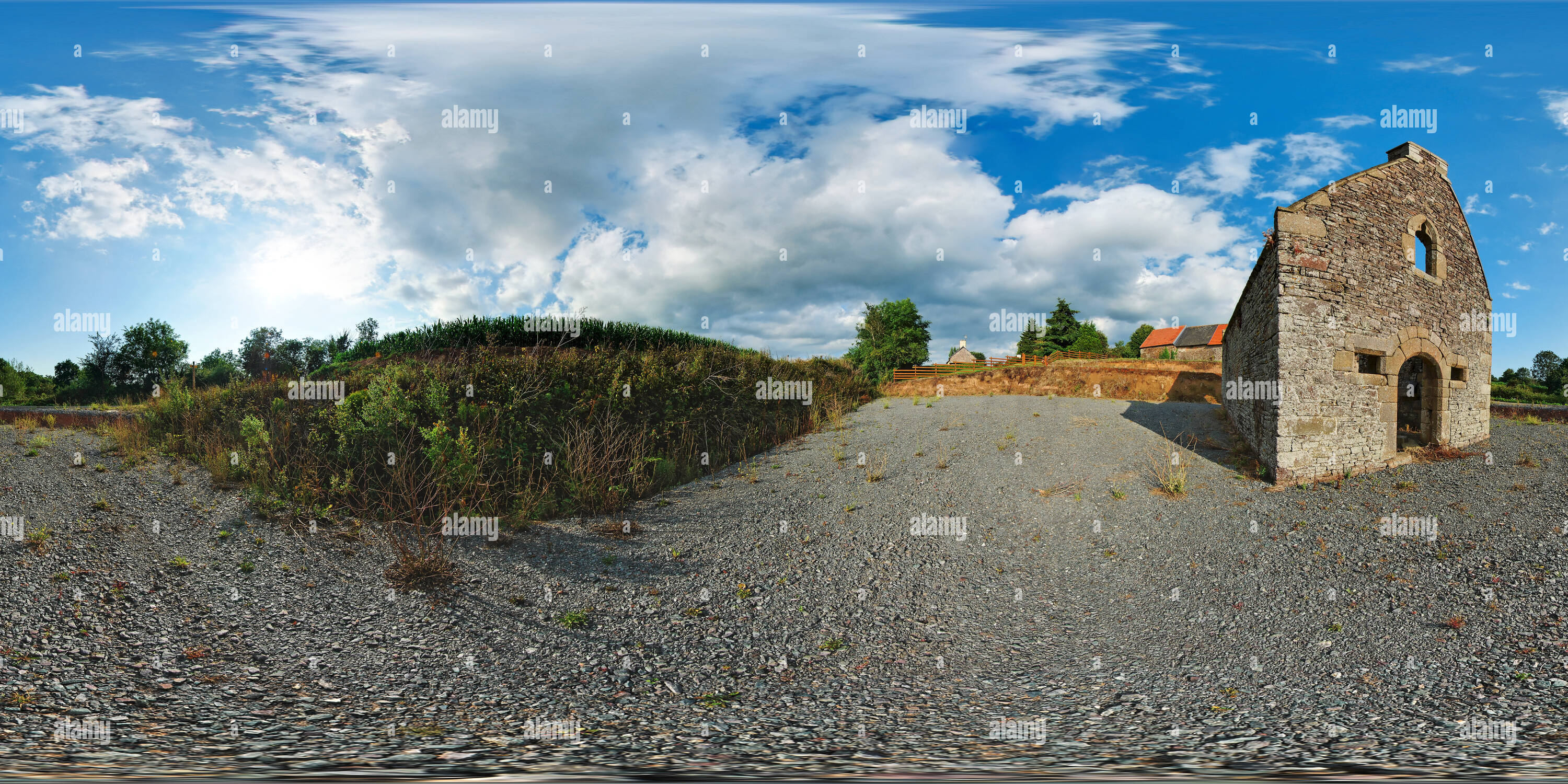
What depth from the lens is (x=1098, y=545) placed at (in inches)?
345

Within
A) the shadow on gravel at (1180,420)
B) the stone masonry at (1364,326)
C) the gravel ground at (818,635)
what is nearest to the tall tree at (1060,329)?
the shadow on gravel at (1180,420)

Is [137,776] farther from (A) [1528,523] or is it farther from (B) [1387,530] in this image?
(A) [1528,523]

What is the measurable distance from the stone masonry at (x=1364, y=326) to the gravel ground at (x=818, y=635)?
1179 mm

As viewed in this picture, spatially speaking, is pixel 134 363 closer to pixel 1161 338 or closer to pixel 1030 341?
pixel 1030 341

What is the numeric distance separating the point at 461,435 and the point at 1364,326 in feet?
51.8

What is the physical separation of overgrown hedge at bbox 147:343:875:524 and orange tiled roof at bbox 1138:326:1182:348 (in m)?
63.5

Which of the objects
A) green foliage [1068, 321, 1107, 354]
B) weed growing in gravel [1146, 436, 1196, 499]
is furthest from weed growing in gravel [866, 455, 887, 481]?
green foliage [1068, 321, 1107, 354]

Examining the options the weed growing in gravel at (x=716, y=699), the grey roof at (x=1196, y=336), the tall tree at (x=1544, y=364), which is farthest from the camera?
the grey roof at (x=1196, y=336)

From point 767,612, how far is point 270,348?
21.9m

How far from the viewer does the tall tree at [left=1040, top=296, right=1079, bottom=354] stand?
4469 centimetres

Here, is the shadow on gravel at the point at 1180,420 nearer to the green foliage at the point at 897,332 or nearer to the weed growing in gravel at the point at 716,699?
the weed growing in gravel at the point at 716,699

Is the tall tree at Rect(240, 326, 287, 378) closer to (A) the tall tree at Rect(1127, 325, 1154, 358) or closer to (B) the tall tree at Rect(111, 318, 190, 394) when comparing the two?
(B) the tall tree at Rect(111, 318, 190, 394)

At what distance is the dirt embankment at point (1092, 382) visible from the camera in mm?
22562

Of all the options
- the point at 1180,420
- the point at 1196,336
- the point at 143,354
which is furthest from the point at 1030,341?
the point at 143,354
